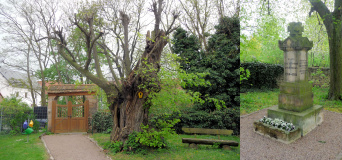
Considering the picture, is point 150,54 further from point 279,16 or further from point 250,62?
point 279,16

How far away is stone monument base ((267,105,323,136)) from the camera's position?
503cm

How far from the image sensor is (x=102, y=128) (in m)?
12.8

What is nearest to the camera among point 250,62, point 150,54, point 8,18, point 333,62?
point 333,62

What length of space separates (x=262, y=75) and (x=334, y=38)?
6.46 ft

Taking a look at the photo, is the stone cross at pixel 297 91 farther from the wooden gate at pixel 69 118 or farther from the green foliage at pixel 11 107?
the green foliage at pixel 11 107

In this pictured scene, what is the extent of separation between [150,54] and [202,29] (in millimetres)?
7028

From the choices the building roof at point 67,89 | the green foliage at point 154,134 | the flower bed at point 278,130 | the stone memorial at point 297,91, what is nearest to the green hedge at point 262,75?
the stone memorial at point 297,91

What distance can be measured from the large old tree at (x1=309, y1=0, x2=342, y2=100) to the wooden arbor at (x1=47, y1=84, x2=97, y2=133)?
11.4m

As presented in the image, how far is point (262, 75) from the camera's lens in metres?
6.46

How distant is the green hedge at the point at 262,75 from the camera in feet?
21.2

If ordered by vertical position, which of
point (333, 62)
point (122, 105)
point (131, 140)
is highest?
point (333, 62)

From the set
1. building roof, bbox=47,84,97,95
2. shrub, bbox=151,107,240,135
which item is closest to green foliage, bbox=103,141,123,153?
shrub, bbox=151,107,240,135

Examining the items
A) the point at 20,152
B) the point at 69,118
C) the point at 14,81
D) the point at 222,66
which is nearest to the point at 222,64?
the point at 222,66

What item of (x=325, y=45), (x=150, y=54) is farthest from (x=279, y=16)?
(x=150, y=54)
